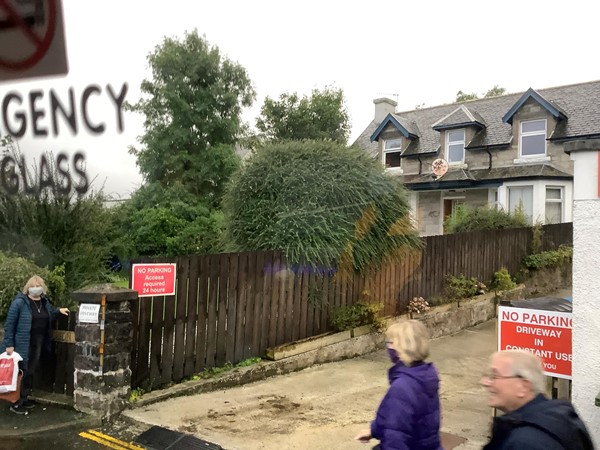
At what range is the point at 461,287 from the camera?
10383 mm

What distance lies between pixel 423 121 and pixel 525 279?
12.3 m

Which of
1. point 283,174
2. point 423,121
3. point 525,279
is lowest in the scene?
point 525,279

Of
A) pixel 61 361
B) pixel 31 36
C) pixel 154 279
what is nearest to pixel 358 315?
pixel 154 279

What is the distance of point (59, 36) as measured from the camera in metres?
1.21

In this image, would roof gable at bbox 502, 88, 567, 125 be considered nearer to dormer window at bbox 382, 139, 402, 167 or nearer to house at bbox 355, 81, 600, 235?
house at bbox 355, 81, 600, 235

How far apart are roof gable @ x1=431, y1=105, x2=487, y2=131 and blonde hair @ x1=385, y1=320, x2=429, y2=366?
18.4m

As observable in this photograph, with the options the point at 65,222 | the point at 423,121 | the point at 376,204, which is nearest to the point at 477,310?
the point at 376,204

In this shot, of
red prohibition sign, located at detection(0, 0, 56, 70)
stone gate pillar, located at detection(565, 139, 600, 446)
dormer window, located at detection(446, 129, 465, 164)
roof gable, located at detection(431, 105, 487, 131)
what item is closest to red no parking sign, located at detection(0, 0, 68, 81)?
red prohibition sign, located at detection(0, 0, 56, 70)

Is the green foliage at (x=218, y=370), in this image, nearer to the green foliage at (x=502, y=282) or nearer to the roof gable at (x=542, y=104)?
the green foliage at (x=502, y=282)

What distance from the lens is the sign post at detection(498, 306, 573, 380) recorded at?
14.3 feet

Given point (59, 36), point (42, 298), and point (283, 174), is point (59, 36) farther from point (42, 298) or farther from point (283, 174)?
point (283, 174)

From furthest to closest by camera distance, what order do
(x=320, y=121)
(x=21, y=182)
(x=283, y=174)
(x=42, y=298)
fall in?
(x=320, y=121) < (x=283, y=174) < (x=42, y=298) < (x=21, y=182)

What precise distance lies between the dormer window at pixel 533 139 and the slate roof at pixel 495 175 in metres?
0.64

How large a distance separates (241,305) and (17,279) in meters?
2.74
